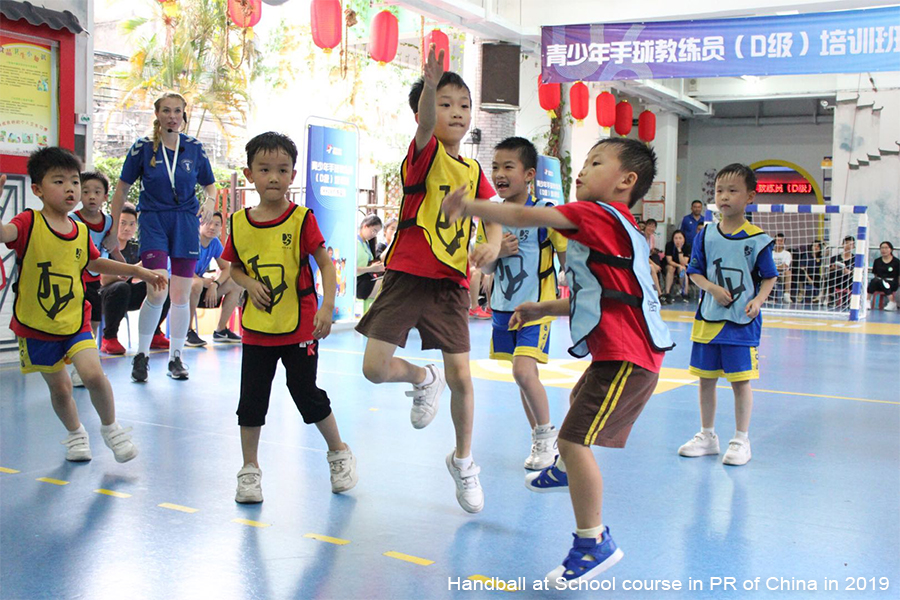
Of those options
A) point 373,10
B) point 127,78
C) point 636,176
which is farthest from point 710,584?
point 127,78

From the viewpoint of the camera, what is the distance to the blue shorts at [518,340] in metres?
3.71

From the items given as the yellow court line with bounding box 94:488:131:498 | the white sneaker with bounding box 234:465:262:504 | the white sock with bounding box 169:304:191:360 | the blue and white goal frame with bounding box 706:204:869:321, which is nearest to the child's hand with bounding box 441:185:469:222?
the white sneaker with bounding box 234:465:262:504

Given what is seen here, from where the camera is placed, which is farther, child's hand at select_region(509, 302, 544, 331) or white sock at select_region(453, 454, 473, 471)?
white sock at select_region(453, 454, 473, 471)

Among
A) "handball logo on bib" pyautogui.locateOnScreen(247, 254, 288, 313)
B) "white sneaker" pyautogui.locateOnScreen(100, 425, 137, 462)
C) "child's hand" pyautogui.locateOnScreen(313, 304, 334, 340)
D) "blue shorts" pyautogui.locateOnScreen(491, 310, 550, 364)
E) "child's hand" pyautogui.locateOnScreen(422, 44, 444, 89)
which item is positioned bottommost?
"white sneaker" pyautogui.locateOnScreen(100, 425, 137, 462)

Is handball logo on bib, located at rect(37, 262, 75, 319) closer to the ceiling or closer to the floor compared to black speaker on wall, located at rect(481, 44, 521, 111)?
closer to the floor

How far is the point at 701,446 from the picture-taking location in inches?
162

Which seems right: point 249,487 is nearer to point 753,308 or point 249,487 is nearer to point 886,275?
point 753,308

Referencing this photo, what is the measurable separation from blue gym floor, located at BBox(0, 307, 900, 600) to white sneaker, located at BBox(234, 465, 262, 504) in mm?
40

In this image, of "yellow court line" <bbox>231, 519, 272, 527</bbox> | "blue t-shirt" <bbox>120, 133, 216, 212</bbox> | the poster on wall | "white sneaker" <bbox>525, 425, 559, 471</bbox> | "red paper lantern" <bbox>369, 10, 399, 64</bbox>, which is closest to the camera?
"yellow court line" <bbox>231, 519, 272, 527</bbox>

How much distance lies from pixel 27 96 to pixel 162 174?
181 cm

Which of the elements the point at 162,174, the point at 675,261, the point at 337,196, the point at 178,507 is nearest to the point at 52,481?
the point at 178,507

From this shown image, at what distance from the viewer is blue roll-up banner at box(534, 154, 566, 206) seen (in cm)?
1238

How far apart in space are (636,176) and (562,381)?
3.75 m

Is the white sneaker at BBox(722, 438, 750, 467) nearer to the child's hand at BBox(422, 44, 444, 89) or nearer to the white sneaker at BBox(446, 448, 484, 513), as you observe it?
the white sneaker at BBox(446, 448, 484, 513)
